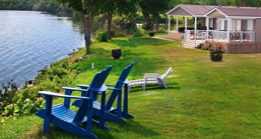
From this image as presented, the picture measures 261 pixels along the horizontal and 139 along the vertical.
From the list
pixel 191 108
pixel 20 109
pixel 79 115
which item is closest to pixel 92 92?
pixel 79 115

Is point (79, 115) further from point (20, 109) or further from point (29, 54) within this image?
point (29, 54)

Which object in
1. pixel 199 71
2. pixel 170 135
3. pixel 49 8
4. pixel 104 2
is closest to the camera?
pixel 170 135

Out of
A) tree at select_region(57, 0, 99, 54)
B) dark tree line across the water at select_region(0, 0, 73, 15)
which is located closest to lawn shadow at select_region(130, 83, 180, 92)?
tree at select_region(57, 0, 99, 54)

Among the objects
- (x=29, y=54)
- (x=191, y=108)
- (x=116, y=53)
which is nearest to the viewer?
(x=191, y=108)

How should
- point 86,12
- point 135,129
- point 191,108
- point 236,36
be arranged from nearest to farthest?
point 135,129, point 191,108, point 236,36, point 86,12

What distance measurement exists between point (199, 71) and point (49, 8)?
146 meters

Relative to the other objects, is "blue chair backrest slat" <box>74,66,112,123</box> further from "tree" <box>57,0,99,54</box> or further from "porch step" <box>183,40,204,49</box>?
"porch step" <box>183,40,204,49</box>

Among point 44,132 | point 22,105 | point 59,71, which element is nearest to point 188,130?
point 44,132

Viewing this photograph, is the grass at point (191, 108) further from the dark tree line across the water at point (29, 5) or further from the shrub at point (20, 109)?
the dark tree line across the water at point (29, 5)

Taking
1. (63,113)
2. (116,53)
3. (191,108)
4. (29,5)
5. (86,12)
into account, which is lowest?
(191,108)

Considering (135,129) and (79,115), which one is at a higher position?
(79,115)

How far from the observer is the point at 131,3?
3769 cm

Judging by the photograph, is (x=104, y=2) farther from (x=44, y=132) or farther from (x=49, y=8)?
(x=49, y=8)

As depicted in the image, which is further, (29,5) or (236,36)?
(29,5)
